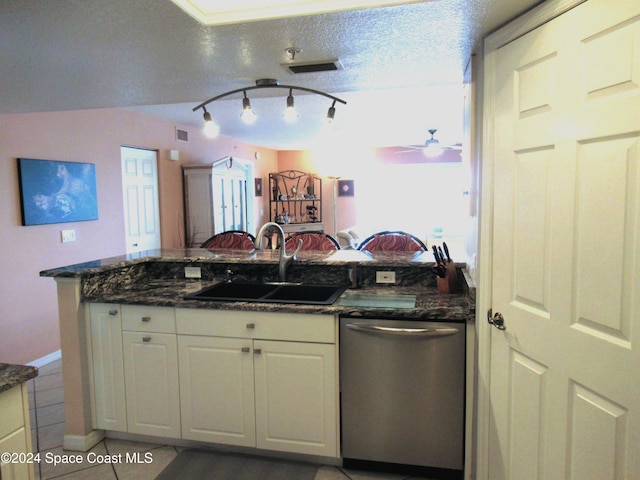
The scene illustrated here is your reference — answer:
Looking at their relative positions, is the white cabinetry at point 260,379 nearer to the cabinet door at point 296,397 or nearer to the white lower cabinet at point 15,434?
the cabinet door at point 296,397

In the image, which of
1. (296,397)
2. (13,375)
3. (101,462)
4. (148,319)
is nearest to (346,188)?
(148,319)

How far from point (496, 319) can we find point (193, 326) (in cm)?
150

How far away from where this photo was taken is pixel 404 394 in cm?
208

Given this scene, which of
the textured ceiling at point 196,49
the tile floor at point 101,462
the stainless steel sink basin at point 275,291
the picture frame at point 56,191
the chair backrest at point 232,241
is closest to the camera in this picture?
the textured ceiling at point 196,49

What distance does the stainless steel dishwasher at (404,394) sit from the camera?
79.8 inches

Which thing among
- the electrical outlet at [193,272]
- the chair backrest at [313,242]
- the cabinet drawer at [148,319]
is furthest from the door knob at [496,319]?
the chair backrest at [313,242]

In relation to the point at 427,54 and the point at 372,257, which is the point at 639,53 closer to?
the point at 427,54

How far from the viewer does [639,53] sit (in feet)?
3.75

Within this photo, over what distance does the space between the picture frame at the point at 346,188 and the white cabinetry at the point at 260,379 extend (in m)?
7.42

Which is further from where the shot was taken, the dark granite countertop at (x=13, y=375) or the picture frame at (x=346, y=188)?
the picture frame at (x=346, y=188)

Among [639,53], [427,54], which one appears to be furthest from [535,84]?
[427,54]

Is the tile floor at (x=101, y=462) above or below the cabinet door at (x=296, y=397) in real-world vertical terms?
below

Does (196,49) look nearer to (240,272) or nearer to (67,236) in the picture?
(240,272)

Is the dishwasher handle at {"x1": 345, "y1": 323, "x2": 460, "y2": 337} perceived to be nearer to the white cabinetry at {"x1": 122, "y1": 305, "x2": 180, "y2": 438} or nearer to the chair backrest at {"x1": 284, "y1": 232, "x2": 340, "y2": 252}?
the white cabinetry at {"x1": 122, "y1": 305, "x2": 180, "y2": 438}
